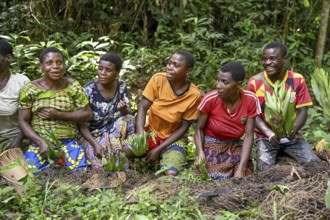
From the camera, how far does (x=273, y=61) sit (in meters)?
4.92

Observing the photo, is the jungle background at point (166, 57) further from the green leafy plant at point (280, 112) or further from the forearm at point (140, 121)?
the forearm at point (140, 121)

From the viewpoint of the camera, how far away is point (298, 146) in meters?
4.90

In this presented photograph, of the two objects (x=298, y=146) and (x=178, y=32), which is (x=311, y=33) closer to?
(x=178, y=32)

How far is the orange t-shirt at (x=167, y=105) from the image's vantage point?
505 centimetres

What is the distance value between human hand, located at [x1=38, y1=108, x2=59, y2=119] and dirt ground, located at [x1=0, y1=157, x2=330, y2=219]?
1.73 feet

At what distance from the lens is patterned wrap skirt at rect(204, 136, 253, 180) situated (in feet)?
15.8

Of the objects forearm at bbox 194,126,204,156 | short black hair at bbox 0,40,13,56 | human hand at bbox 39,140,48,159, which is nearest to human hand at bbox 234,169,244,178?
forearm at bbox 194,126,204,156

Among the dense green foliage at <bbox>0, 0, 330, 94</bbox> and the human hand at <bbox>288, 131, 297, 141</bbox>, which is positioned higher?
the dense green foliage at <bbox>0, 0, 330, 94</bbox>

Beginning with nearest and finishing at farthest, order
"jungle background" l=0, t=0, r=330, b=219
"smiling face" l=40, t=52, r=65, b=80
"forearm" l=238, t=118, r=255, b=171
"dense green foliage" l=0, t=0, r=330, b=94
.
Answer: "jungle background" l=0, t=0, r=330, b=219 < "forearm" l=238, t=118, r=255, b=171 < "smiling face" l=40, t=52, r=65, b=80 < "dense green foliage" l=0, t=0, r=330, b=94

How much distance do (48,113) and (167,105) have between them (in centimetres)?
121

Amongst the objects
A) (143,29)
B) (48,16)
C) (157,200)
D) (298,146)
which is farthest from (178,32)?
(157,200)

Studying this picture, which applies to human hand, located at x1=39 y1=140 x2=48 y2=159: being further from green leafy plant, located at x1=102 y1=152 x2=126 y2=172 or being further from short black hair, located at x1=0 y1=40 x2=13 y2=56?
short black hair, located at x1=0 y1=40 x2=13 y2=56

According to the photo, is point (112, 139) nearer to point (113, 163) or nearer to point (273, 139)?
point (113, 163)

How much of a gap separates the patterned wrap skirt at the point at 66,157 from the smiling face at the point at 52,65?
2.14 ft
